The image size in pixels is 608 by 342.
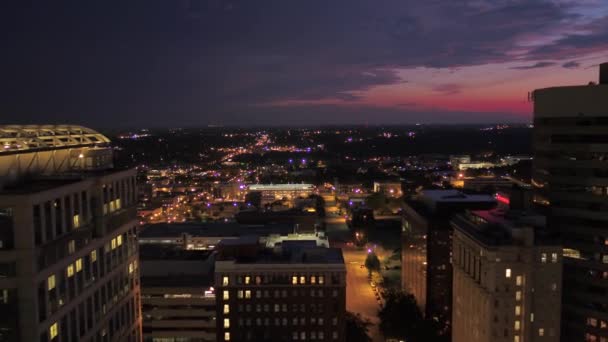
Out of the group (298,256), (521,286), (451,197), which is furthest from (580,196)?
(451,197)

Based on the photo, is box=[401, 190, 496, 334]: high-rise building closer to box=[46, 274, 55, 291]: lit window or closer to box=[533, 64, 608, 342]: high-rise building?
box=[533, 64, 608, 342]: high-rise building

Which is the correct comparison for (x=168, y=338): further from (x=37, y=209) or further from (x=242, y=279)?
(x=37, y=209)

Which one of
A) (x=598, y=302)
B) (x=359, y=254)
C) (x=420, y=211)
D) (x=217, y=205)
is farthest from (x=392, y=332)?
(x=217, y=205)

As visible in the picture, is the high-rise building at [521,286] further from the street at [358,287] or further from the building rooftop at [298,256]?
the street at [358,287]

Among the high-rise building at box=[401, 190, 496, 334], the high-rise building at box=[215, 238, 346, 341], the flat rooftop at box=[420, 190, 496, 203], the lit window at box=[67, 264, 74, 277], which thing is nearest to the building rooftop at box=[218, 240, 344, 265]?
the high-rise building at box=[215, 238, 346, 341]

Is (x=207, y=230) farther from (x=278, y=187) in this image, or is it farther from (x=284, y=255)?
(x=278, y=187)
